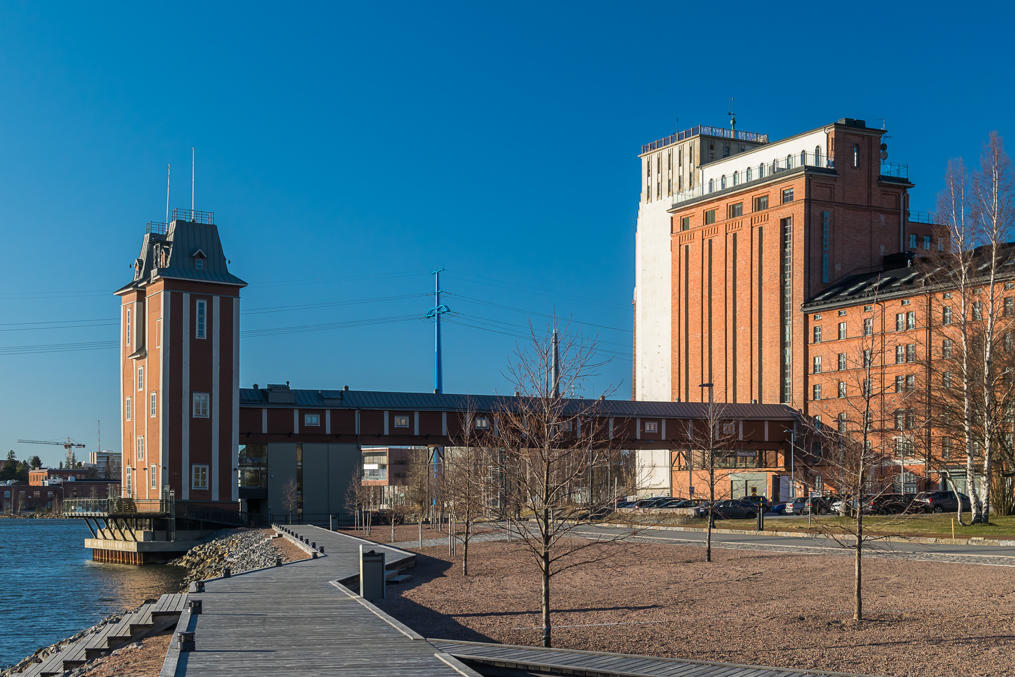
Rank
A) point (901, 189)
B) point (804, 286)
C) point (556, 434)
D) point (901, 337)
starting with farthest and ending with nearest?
point (901, 189) → point (804, 286) → point (901, 337) → point (556, 434)

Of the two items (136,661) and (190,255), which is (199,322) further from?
(136,661)

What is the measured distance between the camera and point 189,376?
69.4 metres

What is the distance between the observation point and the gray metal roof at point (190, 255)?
232ft

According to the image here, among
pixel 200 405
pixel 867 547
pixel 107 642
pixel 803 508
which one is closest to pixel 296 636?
pixel 107 642

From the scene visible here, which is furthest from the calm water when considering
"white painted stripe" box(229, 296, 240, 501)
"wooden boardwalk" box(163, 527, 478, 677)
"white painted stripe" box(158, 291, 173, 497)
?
"wooden boardwalk" box(163, 527, 478, 677)

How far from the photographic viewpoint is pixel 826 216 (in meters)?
92.6

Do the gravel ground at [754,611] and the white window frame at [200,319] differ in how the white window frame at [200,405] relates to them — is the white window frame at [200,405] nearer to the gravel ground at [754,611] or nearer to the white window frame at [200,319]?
the white window frame at [200,319]

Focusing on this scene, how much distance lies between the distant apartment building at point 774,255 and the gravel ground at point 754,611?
57.6 meters

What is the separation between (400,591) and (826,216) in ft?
230

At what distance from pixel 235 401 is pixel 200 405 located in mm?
2135

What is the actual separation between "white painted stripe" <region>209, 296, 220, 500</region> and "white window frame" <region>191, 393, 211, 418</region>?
0.25 m

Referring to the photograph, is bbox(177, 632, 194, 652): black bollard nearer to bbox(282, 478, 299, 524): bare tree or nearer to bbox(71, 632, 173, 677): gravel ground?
bbox(71, 632, 173, 677): gravel ground

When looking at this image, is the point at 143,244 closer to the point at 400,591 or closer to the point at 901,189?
the point at 400,591

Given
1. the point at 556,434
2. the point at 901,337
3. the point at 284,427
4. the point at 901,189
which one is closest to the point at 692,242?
the point at 901,189
